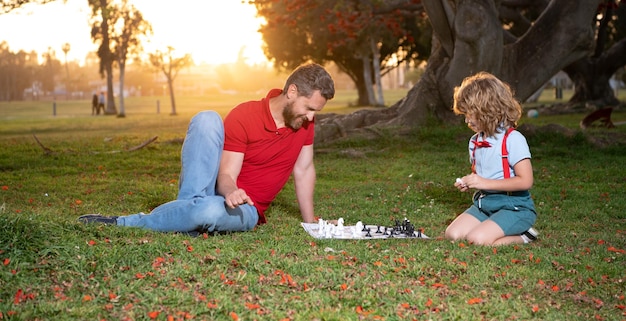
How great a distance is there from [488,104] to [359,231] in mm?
1643

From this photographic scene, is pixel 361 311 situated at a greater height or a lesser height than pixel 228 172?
lesser

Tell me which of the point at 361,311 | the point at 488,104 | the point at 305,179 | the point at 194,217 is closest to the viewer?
the point at 361,311

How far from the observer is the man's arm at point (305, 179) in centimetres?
770

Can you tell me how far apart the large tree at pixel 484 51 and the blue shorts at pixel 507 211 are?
A: 980 cm

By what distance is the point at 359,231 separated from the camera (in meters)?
6.96

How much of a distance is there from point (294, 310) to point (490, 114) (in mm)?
3098

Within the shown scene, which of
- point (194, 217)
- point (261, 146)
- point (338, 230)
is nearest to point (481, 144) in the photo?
point (338, 230)

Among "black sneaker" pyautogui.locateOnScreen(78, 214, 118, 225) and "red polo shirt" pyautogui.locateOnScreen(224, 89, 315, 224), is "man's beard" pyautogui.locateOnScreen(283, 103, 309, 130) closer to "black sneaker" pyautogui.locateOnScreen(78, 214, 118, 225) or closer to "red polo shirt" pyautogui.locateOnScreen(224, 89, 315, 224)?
"red polo shirt" pyautogui.locateOnScreen(224, 89, 315, 224)

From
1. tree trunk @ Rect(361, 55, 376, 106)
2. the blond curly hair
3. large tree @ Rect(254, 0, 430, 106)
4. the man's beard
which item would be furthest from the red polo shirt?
tree trunk @ Rect(361, 55, 376, 106)

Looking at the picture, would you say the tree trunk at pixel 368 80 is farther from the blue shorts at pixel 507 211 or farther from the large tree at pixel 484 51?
the blue shorts at pixel 507 211

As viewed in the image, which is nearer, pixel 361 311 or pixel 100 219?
pixel 361 311

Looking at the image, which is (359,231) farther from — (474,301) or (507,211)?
(474,301)

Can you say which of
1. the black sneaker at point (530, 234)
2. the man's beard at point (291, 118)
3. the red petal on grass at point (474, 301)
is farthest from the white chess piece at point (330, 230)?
the red petal on grass at point (474, 301)

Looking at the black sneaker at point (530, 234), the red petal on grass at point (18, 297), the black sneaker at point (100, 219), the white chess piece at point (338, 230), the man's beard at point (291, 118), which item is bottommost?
the black sneaker at point (530, 234)
